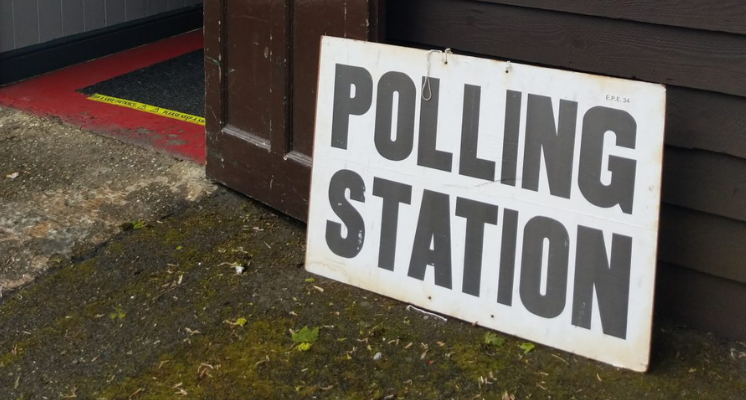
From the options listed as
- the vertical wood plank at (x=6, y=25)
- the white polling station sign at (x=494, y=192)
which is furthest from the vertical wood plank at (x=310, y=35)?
the vertical wood plank at (x=6, y=25)

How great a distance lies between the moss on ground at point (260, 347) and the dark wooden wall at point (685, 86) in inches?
8.7

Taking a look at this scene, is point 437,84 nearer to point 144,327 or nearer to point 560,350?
point 560,350

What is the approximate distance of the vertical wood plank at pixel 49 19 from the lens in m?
6.39

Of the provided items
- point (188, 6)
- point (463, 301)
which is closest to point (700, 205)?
point (463, 301)

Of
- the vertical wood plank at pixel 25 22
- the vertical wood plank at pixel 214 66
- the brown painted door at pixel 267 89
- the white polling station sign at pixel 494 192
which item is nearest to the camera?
the white polling station sign at pixel 494 192

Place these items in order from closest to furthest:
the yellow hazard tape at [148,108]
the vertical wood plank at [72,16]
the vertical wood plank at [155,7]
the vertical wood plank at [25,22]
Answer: the yellow hazard tape at [148,108] → the vertical wood plank at [25,22] → the vertical wood plank at [72,16] → the vertical wood plank at [155,7]

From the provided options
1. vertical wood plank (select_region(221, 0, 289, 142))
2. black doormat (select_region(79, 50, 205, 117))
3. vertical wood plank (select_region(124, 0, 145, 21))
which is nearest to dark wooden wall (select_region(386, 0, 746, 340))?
vertical wood plank (select_region(221, 0, 289, 142))

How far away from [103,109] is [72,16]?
1093 millimetres

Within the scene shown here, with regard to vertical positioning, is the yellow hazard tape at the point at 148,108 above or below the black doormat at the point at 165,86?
below

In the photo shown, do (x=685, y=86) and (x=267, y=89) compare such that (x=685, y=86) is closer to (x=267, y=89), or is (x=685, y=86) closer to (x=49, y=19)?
(x=267, y=89)

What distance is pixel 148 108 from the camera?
599 centimetres

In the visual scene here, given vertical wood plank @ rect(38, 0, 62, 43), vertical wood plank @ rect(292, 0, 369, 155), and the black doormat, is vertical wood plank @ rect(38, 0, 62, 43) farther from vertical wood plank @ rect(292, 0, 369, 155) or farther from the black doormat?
vertical wood plank @ rect(292, 0, 369, 155)

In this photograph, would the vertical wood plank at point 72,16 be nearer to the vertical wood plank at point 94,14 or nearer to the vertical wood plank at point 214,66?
the vertical wood plank at point 94,14

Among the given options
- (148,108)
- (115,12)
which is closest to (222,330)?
(148,108)
